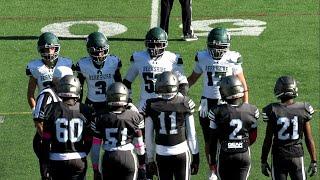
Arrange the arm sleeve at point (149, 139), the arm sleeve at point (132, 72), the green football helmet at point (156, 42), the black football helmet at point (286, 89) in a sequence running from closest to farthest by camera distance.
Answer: the black football helmet at point (286, 89), the arm sleeve at point (149, 139), the green football helmet at point (156, 42), the arm sleeve at point (132, 72)

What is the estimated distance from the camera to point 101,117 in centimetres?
1055

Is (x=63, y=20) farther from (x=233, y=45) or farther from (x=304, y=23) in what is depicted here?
(x=304, y=23)

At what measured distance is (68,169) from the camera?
10.6m

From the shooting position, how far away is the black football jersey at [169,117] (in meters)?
10.8

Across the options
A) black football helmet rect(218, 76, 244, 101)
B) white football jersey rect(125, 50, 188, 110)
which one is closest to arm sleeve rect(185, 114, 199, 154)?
black football helmet rect(218, 76, 244, 101)

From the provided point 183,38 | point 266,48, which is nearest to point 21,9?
point 183,38

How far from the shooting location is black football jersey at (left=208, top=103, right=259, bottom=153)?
1057cm

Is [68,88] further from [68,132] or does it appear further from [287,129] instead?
[287,129]

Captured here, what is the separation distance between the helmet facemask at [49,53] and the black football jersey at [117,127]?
2.02 m

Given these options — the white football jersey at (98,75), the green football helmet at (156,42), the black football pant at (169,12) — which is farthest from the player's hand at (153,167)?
the black football pant at (169,12)

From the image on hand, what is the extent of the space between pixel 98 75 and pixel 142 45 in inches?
262

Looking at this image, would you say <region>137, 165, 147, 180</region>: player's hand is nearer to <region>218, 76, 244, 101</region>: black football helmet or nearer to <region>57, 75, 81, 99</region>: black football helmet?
<region>57, 75, 81, 99</region>: black football helmet

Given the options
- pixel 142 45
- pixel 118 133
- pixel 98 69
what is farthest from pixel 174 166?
pixel 142 45

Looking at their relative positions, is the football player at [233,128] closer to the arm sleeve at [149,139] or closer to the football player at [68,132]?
the arm sleeve at [149,139]
